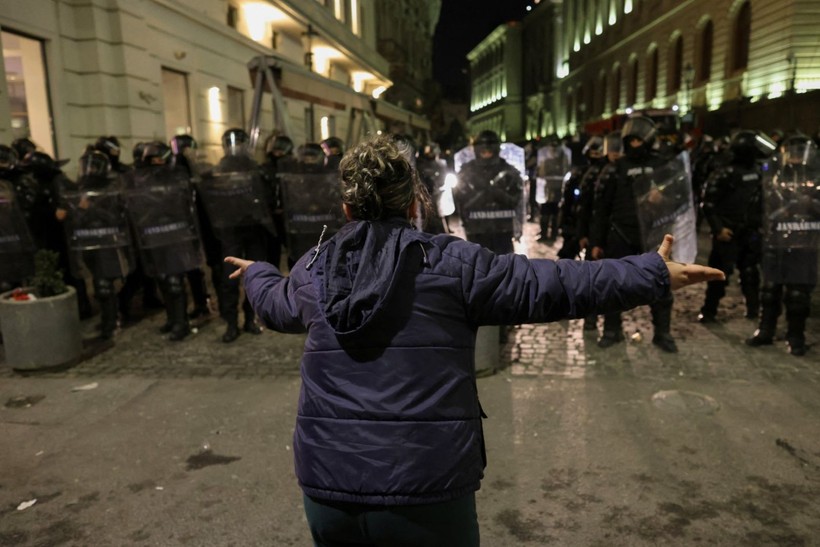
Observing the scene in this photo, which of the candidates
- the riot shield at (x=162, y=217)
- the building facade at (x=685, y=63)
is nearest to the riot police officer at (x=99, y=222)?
the riot shield at (x=162, y=217)

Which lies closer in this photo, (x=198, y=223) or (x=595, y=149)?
(x=198, y=223)

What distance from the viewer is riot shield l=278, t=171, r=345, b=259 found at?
22.1ft

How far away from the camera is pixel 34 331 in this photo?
18.9ft

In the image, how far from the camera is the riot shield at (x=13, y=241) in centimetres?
645

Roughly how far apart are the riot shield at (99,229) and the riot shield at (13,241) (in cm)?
45

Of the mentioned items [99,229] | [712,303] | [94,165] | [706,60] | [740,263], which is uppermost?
[706,60]

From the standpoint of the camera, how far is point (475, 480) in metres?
1.89

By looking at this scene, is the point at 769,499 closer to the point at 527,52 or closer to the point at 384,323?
the point at 384,323

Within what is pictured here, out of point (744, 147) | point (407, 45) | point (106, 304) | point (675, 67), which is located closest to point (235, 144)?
point (106, 304)

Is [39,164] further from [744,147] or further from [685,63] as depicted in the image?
[685,63]

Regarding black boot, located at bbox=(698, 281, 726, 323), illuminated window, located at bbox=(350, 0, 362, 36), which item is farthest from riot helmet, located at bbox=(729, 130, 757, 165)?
illuminated window, located at bbox=(350, 0, 362, 36)

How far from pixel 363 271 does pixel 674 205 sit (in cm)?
468

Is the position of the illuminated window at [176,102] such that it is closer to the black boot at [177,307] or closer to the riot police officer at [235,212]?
the riot police officer at [235,212]

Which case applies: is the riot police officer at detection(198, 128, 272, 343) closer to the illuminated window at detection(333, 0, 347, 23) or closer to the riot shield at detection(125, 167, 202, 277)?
the riot shield at detection(125, 167, 202, 277)
